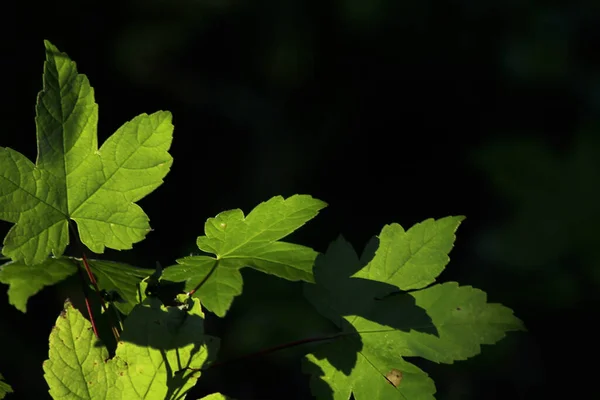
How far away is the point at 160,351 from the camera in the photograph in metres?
0.97

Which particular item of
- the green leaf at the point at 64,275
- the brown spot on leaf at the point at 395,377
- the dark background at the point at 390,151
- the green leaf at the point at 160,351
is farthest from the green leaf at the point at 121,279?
the dark background at the point at 390,151

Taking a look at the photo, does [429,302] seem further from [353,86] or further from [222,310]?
[353,86]

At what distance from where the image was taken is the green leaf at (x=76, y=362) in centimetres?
95

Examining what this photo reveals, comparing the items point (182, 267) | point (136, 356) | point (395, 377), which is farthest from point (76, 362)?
point (395, 377)

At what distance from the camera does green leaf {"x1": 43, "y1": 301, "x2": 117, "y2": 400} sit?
37.4 inches

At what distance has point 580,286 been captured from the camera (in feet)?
14.7

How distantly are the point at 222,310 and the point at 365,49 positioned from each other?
14.6 ft

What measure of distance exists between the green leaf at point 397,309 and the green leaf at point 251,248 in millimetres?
74

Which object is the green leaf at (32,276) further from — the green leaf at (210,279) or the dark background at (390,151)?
the dark background at (390,151)

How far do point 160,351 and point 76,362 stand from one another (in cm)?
10

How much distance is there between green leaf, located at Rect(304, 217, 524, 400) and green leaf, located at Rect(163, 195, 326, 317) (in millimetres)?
74

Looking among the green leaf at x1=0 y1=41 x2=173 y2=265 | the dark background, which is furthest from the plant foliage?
the dark background

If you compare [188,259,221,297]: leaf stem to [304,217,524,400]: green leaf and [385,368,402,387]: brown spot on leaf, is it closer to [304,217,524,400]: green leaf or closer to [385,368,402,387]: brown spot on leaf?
[304,217,524,400]: green leaf

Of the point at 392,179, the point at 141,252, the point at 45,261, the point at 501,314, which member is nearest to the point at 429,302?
the point at 501,314
